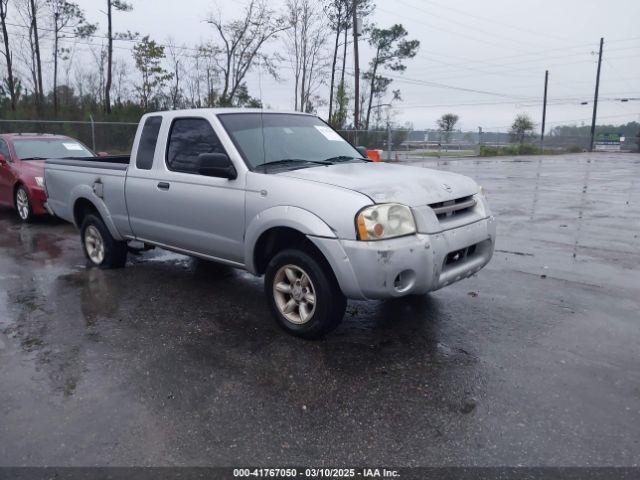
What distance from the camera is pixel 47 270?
663cm

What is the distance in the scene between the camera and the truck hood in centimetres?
404

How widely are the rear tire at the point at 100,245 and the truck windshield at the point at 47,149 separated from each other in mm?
3953

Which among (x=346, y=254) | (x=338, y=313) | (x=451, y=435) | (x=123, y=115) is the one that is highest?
(x=123, y=115)

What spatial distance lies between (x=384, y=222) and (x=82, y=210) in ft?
15.0

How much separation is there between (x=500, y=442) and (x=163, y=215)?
376 cm

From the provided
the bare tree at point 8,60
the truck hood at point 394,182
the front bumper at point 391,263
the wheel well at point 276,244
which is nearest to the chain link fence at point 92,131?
the bare tree at point 8,60

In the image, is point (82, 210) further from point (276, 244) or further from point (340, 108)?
point (340, 108)

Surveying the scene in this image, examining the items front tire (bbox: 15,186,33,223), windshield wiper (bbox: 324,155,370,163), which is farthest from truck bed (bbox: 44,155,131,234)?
front tire (bbox: 15,186,33,223)

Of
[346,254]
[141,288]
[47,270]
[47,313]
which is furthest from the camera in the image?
[47,270]

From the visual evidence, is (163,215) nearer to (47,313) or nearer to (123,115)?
(47,313)

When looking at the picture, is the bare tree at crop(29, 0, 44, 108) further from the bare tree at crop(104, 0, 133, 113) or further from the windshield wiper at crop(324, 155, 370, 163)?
the windshield wiper at crop(324, 155, 370, 163)

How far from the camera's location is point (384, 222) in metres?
3.86

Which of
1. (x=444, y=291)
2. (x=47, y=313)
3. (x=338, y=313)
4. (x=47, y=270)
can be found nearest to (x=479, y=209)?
(x=444, y=291)

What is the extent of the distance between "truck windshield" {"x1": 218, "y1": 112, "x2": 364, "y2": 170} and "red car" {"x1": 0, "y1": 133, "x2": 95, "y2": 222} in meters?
5.86
